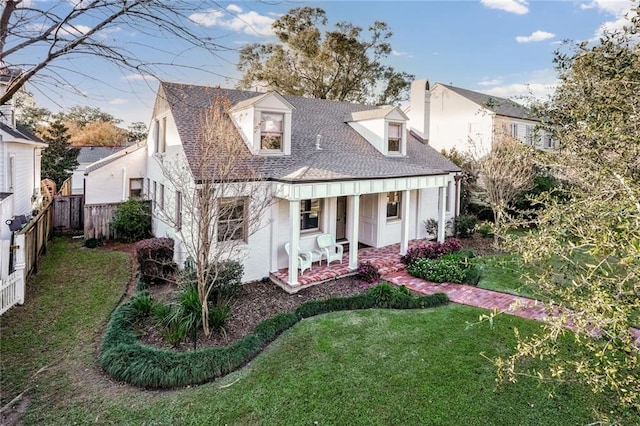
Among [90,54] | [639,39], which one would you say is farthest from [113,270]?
[639,39]

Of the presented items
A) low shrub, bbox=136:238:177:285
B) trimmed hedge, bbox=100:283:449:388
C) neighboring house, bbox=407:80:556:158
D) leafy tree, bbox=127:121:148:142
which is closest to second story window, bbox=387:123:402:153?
neighboring house, bbox=407:80:556:158

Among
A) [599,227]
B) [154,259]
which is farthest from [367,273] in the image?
[599,227]

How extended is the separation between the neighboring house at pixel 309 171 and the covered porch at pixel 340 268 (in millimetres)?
312

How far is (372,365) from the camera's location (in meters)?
7.54

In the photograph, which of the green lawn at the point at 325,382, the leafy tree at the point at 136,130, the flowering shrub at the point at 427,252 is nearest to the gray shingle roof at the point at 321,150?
the flowering shrub at the point at 427,252

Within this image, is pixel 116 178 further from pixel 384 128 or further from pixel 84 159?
pixel 84 159

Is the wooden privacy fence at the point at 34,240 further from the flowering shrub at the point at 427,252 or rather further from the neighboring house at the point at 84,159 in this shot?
the neighboring house at the point at 84,159

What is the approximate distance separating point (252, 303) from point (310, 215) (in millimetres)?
4646

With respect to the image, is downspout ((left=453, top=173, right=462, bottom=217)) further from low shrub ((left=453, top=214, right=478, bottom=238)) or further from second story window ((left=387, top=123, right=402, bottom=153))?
second story window ((left=387, top=123, right=402, bottom=153))

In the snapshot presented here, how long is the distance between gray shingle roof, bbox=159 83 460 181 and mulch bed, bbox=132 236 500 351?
3490 millimetres

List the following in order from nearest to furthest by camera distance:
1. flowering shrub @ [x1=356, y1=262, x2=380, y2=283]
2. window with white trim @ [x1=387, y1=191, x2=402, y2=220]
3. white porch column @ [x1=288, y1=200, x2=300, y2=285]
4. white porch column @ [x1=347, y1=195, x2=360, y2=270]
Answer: white porch column @ [x1=288, y1=200, x2=300, y2=285] < flowering shrub @ [x1=356, y1=262, x2=380, y2=283] < white porch column @ [x1=347, y1=195, x2=360, y2=270] < window with white trim @ [x1=387, y1=191, x2=402, y2=220]

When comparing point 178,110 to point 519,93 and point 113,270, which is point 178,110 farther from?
point 519,93

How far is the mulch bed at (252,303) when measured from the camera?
8.43m

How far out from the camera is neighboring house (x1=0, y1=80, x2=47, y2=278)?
509 inches
